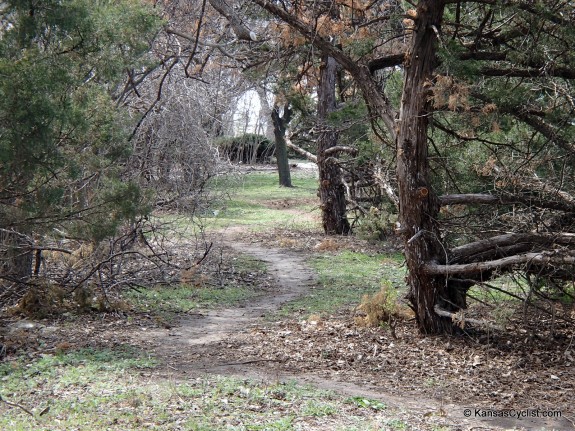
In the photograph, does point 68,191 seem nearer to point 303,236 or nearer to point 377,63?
point 377,63

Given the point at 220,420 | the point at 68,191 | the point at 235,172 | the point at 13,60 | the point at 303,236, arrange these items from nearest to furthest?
the point at 220,420 → the point at 13,60 → the point at 68,191 → the point at 235,172 → the point at 303,236

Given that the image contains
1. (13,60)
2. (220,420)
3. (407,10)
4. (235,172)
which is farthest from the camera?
(235,172)

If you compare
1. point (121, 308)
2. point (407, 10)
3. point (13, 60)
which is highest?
point (407, 10)

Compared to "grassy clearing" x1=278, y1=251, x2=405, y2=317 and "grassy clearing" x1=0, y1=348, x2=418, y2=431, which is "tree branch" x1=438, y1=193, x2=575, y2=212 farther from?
"grassy clearing" x1=0, y1=348, x2=418, y2=431

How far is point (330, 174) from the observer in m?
18.4

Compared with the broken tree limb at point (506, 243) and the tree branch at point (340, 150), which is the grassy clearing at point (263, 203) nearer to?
the tree branch at point (340, 150)

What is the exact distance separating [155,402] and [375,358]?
9.88 ft

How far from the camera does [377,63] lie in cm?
912

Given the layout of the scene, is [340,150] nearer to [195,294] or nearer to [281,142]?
[195,294]

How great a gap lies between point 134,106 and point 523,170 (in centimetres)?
708

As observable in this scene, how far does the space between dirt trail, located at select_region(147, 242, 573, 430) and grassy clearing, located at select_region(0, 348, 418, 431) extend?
33 centimetres

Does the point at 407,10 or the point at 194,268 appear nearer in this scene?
the point at 407,10

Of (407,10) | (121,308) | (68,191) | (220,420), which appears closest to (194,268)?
(121,308)

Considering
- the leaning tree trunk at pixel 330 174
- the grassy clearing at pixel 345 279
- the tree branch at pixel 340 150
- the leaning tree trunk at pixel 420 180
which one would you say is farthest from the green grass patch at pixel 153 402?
the leaning tree trunk at pixel 330 174
